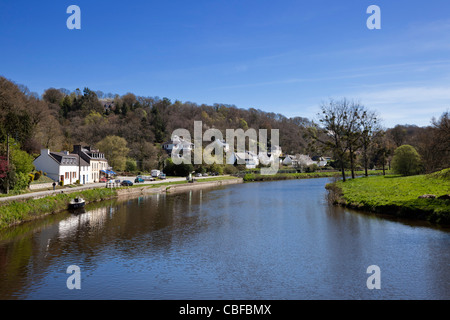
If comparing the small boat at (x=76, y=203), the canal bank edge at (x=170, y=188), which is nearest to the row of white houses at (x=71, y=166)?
the canal bank edge at (x=170, y=188)

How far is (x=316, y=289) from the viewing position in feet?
39.7

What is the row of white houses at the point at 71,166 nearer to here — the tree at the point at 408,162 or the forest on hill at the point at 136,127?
the forest on hill at the point at 136,127

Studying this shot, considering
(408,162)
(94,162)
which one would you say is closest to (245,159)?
(94,162)

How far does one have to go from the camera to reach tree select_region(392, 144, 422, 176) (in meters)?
44.7

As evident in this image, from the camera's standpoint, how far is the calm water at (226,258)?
12.2 metres

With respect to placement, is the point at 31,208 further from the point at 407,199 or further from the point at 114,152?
the point at 114,152

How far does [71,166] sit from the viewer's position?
45062mm

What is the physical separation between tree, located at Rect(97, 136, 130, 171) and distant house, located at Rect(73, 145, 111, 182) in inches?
267

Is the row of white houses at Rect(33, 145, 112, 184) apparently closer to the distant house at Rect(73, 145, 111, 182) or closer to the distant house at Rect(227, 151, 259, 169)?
the distant house at Rect(73, 145, 111, 182)

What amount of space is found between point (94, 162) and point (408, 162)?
149ft

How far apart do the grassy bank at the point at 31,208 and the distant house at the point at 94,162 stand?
54.4 feet
